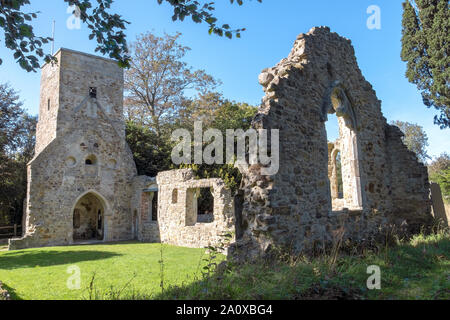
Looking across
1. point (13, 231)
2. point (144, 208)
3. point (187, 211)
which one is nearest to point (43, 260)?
point (187, 211)

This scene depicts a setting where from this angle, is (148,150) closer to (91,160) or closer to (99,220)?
(91,160)

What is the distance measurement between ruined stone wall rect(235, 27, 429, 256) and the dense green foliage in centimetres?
1688

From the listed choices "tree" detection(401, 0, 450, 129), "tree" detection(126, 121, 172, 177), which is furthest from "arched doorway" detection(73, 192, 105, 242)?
"tree" detection(401, 0, 450, 129)

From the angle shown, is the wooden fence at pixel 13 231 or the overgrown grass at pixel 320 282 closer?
the overgrown grass at pixel 320 282

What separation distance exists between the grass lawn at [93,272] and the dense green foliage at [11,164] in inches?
345

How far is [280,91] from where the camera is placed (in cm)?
629

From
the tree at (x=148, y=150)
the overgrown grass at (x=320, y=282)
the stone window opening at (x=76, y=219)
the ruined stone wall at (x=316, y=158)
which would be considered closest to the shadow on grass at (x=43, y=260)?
the ruined stone wall at (x=316, y=158)

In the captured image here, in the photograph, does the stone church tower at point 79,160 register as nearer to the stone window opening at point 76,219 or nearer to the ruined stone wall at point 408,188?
the stone window opening at point 76,219

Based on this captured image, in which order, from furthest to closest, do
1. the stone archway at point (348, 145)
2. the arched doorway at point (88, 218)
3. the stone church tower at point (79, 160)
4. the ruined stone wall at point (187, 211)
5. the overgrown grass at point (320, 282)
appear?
the arched doorway at point (88, 218), the stone church tower at point (79, 160), the ruined stone wall at point (187, 211), the stone archway at point (348, 145), the overgrown grass at point (320, 282)

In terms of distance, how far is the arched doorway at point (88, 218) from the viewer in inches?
723

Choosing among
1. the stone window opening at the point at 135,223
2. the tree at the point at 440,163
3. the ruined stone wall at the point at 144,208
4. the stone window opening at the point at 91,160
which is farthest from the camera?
the tree at the point at 440,163

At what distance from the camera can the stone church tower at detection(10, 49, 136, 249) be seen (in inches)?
607

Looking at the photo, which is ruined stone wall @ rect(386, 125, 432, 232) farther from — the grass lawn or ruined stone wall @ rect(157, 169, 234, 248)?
the grass lawn
